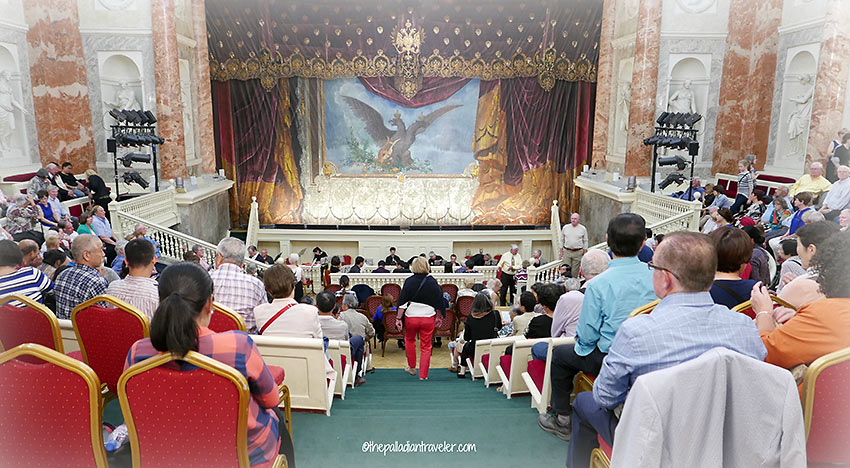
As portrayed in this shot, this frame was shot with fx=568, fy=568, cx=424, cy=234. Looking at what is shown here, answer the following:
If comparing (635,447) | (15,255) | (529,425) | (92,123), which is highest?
(92,123)

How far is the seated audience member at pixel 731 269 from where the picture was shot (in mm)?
2906

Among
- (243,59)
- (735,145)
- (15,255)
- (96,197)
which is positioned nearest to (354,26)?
(243,59)

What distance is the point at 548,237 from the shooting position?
15406 millimetres

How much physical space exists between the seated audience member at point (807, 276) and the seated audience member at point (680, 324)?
72 centimetres

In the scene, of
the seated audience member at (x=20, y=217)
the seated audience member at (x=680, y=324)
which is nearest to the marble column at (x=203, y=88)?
the seated audience member at (x=20, y=217)

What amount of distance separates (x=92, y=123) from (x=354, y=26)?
6805 millimetres

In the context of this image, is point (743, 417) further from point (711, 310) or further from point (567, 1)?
point (567, 1)

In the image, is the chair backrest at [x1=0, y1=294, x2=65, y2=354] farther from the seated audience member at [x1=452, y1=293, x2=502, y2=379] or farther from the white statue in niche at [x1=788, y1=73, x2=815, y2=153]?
the white statue in niche at [x1=788, y1=73, x2=815, y2=153]

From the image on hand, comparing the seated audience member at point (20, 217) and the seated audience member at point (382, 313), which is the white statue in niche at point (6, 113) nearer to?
the seated audience member at point (20, 217)

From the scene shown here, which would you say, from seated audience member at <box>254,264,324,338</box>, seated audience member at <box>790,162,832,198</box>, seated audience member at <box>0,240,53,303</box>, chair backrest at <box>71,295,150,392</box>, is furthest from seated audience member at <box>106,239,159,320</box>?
seated audience member at <box>790,162,832,198</box>

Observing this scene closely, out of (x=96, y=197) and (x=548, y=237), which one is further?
(x=548, y=237)

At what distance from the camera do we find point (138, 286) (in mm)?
3213

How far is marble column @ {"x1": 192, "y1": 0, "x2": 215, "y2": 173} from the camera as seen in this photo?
1359cm

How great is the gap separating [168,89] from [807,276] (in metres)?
12.3
